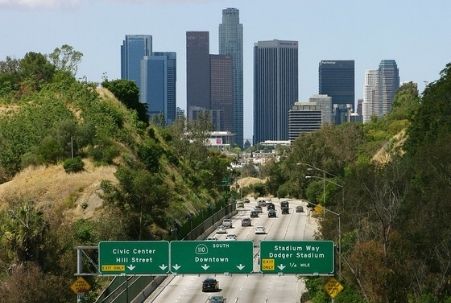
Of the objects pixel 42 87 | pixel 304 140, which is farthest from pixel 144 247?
pixel 304 140

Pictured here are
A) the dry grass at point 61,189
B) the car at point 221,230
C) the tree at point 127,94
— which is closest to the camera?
the dry grass at point 61,189

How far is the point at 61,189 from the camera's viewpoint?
104188mm

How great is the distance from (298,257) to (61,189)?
183 feet

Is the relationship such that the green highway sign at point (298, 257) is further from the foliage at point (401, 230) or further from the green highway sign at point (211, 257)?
the foliage at point (401, 230)

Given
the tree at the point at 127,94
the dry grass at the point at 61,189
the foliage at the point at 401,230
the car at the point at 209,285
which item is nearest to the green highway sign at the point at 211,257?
the foliage at the point at 401,230

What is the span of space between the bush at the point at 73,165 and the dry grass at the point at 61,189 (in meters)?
0.55

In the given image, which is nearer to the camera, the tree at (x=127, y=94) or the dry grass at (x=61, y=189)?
the dry grass at (x=61, y=189)

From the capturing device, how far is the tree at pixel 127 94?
5827 inches

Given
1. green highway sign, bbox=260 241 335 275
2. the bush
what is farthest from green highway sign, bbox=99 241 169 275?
the bush

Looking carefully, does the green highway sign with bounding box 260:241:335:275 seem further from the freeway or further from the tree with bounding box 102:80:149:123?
the tree with bounding box 102:80:149:123

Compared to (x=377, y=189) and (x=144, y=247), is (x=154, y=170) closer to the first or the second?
(x=377, y=189)

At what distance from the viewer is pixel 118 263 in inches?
2048

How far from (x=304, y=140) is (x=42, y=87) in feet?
221

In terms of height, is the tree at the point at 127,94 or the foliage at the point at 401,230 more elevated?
the tree at the point at 127,94
